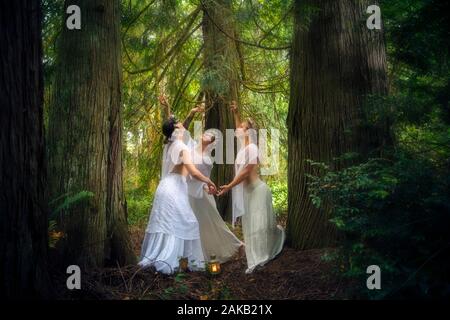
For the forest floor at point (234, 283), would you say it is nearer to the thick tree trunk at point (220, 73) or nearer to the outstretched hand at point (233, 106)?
the outstretched hand at point (233, 106)

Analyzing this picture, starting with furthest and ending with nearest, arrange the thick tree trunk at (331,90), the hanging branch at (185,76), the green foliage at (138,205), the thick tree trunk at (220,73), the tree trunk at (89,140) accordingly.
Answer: the green foliage at (138,205), the hanging branch at (185,76), the thick tree trunk at (220,73), the thick tree trunk at (331,90), the tree trunk at (89,140)

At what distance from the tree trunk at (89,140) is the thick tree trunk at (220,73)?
1880mm

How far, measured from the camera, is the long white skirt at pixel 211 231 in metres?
6.83

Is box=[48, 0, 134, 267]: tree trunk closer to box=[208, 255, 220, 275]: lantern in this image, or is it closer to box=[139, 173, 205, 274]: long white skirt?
box=[139, 173, 205, 274]: long white skirt

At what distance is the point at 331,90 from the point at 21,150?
155 inches

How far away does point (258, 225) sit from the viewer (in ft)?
19.9

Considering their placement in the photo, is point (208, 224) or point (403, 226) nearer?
point (403, 226)

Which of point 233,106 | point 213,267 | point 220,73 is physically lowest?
point 213,267

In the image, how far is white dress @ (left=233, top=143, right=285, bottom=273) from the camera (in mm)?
5926

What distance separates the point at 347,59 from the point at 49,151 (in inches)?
161

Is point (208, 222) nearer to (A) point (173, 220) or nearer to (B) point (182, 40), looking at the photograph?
(A) point (173, 220)

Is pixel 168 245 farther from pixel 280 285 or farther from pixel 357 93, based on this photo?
pixel 357 93

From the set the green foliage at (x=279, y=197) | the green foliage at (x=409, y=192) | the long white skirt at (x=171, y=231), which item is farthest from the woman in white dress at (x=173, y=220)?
the green foliage at (x=279, y=197)

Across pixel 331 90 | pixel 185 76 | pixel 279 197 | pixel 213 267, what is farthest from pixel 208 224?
pixel 279 197
